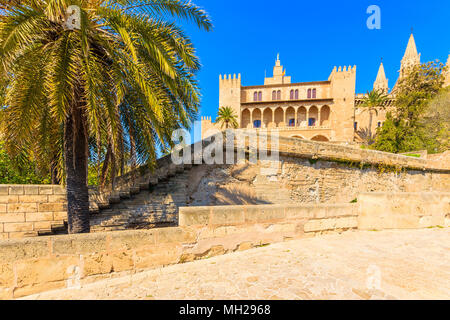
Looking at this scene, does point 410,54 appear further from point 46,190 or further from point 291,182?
point 46,190

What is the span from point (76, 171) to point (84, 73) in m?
2.58

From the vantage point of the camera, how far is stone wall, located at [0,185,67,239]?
5.31m

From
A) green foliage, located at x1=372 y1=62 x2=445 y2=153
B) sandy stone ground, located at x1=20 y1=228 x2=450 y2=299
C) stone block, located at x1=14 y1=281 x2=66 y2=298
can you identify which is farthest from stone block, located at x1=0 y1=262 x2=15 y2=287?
green foliage, located at x1=372 y1=62 x2=445 y2=153

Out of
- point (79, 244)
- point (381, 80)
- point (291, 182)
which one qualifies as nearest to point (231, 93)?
point (291, 182)

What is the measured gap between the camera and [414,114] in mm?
23891

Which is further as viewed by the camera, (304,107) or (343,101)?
(304,107)

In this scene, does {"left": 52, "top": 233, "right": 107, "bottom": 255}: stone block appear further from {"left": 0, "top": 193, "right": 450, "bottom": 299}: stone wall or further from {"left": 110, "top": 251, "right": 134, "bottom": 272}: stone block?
{"left": 110, "top": 251, "right": 134, "bottom": 272}: stone block

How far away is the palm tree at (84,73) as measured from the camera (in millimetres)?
3770

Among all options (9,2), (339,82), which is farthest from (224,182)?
(339,82)

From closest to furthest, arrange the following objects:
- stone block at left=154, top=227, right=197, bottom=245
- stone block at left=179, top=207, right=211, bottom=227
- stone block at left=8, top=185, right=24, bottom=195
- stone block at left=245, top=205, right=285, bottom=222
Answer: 1. stone block at left=154, top=227, right=197, bottom=245
2. stone block at left=179, top=207, right=211, bottom=227
3. stone block at left=245, top=205, right=285, bottom=222
4. stone block at left=8, top=185, right=24, bottom=195

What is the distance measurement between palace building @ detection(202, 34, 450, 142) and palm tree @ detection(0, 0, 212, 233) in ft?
104

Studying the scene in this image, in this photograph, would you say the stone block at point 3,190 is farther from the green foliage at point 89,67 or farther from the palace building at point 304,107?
the palace building at point 304,107

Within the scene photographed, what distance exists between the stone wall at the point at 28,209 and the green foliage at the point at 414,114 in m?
29.8
